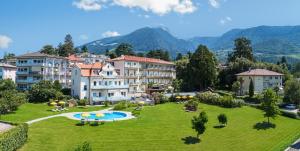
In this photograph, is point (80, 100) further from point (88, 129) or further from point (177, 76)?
point (177, 76)

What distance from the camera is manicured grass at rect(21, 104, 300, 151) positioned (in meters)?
49.1

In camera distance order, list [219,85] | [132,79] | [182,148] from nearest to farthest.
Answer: [182,148] → [132,79] → [219,85]

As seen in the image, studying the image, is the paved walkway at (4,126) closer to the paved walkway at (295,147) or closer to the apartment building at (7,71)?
the paved walkway at (295,147)

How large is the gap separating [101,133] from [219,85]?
64.1 meters

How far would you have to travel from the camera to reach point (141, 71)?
107938 mm

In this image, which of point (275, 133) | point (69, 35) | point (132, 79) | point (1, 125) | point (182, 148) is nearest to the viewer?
point (182, 148)

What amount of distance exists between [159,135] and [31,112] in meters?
26.3

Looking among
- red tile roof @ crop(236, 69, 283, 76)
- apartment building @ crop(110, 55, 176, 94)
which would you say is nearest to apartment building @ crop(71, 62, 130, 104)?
apartment building @ crop(110, 55, 176, 94)

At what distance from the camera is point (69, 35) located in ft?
608

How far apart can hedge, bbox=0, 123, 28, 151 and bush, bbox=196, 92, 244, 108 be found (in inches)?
1639

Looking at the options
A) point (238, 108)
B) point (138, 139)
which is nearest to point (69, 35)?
point (238, 108)

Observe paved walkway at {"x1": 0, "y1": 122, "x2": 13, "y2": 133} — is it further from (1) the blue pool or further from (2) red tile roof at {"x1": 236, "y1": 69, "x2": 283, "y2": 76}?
(2) red tile roof at {"x1": 236, "y1": 69, "x2": 283, "y2": 76}

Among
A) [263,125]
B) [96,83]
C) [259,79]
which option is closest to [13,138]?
[263,125]

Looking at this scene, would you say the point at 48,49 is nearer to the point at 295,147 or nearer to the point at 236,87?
the point at 236,87
